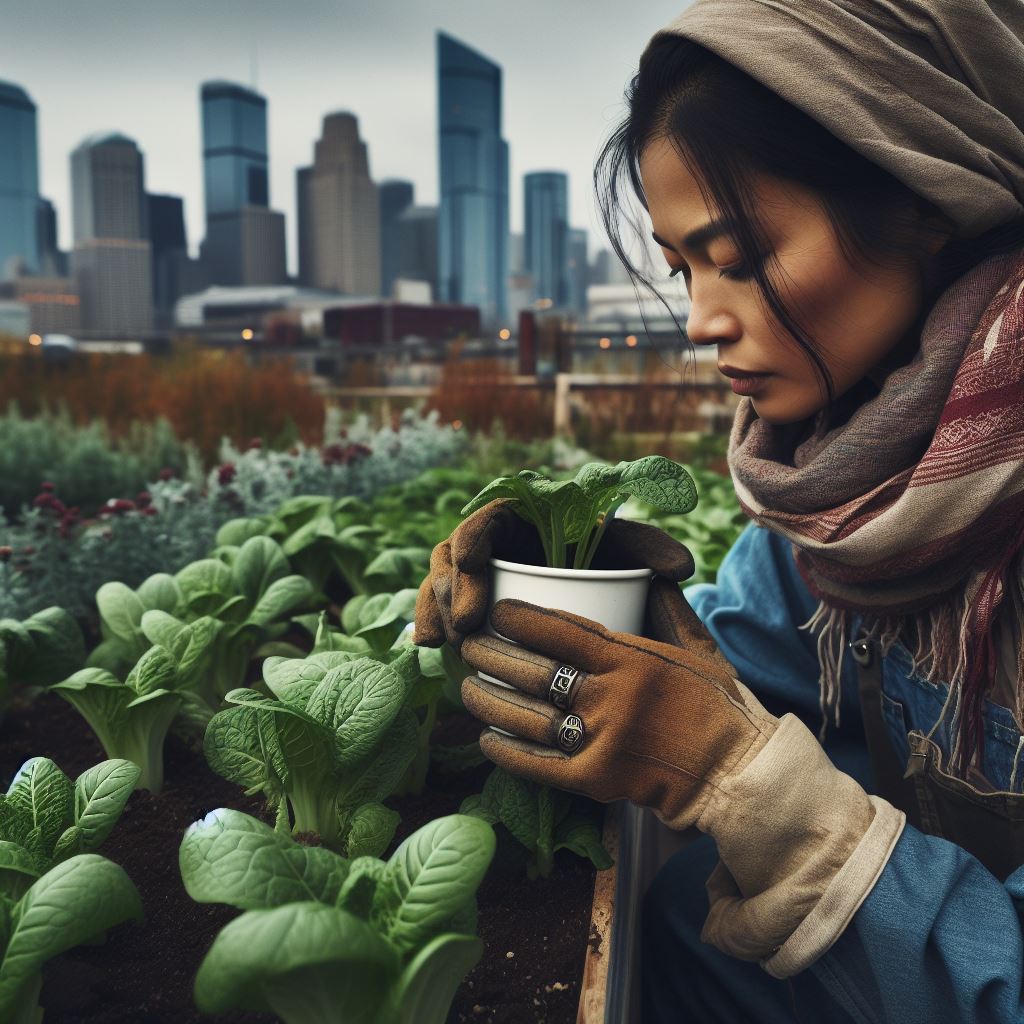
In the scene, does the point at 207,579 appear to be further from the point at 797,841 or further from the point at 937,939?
the point at 937,939

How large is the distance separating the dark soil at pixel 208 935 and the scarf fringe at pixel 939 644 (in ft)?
1.75

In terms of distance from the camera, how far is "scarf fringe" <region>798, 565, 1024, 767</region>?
3.76 feet

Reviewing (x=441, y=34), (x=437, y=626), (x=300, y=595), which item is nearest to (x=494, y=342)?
(x=441, y=34)

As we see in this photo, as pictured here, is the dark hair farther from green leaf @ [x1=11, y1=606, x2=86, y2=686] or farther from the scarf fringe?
green leaf @ [x1=11, y1=606, x2=86, y2=686]

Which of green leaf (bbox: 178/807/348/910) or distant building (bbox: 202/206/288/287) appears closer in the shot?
green leaf (bbox: 178/807/348/910)

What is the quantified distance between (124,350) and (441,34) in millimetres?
2632

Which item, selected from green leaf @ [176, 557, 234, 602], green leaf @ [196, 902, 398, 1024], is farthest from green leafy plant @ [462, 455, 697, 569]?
green leaf @ [176, 557, 234, 602]

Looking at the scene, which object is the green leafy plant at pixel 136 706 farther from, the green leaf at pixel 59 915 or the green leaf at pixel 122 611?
the green leaf at pixel 59 915

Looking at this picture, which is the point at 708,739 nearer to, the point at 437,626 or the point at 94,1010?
the point at 437,626

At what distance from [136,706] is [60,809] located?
0.23 metres

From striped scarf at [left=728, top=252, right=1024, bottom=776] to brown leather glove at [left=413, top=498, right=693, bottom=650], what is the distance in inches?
9.1

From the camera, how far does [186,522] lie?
7.73ft

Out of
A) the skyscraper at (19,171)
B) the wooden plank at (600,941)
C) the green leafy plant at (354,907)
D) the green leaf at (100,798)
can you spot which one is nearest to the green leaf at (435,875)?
the green leafy plant at (354,907)

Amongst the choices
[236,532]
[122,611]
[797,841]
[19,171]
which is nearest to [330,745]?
[797,841]
